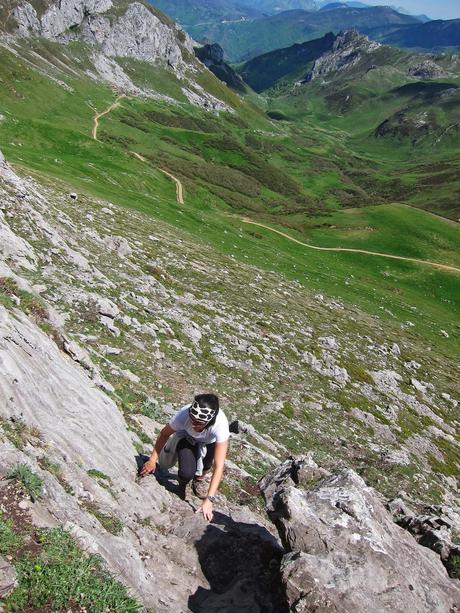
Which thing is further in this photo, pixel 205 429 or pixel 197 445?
pixel 197 445

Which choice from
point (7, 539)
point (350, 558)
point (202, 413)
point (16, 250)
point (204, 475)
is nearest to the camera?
point (7, 539)

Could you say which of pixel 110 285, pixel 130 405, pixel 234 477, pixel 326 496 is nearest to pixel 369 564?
pixel 326 496

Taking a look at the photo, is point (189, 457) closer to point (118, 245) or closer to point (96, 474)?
point (96, 474)

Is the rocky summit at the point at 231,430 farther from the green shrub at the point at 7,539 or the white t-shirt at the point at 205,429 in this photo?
the white t-shirt at the point at 205,429

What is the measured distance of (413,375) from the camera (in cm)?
4319

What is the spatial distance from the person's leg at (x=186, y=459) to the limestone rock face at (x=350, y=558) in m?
2.35

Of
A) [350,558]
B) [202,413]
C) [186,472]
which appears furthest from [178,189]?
[350,558]

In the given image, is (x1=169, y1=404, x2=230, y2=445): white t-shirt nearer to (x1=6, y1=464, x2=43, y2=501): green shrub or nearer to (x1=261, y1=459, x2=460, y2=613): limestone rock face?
(x1=261, y1=459, x2=460, y2=613): limestone rock face

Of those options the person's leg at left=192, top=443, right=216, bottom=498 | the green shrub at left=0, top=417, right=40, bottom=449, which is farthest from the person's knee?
the green shrub at left=0, top=417, right=40, bottom=449

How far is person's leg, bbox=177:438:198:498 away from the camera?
12.0 m

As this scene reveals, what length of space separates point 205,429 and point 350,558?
14.4 ft

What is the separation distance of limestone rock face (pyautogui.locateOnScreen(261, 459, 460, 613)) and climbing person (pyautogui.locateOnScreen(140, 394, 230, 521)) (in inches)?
76.4

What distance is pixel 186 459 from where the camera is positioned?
1217cm

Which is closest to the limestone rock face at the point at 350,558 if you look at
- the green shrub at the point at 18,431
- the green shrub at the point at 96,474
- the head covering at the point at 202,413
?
Answer: the head covering at the point at 202,413
